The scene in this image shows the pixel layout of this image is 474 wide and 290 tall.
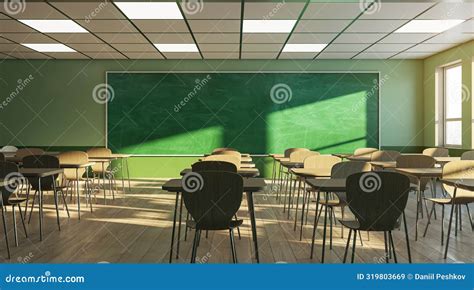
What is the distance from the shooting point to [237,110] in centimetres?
1054

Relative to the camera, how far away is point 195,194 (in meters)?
3.17

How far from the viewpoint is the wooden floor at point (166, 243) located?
4.03 metres

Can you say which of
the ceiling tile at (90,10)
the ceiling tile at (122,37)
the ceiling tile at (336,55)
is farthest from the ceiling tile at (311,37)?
the ceiling tile at (90,10)

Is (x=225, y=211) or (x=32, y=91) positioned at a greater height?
(x=32, y=91)

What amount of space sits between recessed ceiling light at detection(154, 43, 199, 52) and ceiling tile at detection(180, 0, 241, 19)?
2020mm

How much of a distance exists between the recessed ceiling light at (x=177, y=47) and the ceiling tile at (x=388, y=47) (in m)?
3.45

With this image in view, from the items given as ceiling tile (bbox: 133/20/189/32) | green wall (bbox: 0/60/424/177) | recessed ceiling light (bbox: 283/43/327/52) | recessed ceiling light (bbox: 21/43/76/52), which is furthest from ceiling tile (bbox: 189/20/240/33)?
recessed ceiling light (bbox: 21/43/76/52)

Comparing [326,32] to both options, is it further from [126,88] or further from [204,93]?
[126,88]

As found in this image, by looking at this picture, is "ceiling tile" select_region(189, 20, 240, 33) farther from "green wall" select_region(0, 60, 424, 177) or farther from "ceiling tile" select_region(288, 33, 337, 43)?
"green wall" select_region(0, 60, 424, 177)

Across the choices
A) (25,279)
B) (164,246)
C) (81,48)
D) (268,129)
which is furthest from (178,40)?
(25,279)

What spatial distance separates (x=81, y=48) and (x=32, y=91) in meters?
2.24

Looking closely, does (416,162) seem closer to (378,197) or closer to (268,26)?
(378,197)

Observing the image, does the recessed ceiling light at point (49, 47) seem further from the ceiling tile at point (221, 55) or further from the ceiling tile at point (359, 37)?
the ceiling tile at point (359, 37)

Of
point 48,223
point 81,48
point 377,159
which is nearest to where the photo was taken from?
point 48,223
